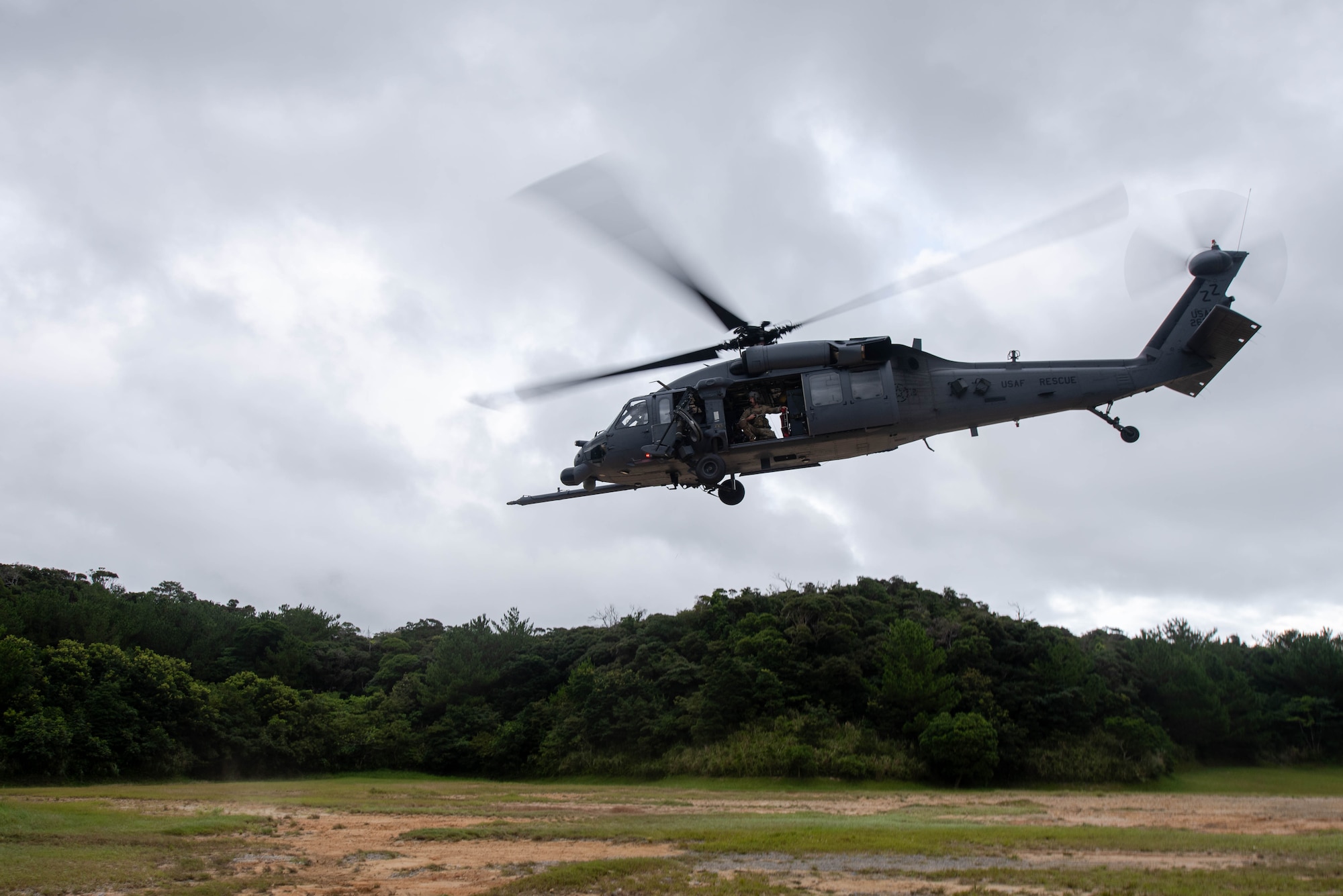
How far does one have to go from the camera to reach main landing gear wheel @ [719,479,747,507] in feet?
58.4

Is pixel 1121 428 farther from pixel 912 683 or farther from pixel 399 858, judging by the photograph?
pixel 912 683

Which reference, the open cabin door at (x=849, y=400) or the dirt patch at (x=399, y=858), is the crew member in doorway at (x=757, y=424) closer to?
the open cabin door at (x=849, y=400)

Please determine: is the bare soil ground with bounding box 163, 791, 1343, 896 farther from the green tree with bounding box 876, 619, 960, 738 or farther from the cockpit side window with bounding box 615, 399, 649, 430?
the green tree with bounding box 876, 619, 960, 738

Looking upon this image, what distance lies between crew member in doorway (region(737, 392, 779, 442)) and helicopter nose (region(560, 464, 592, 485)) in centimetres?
335

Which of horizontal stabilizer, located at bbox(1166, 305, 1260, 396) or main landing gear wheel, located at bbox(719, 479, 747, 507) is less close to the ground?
horizontal stabilizer, located at bbox(1166, 305, 1260, 396)

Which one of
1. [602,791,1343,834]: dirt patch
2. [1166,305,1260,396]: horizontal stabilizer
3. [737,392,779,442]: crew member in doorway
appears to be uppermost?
[1166,305,1260,396]: horizontal stabilizer

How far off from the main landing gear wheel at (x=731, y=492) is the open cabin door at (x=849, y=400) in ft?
6.55

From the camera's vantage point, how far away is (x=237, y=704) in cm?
5069

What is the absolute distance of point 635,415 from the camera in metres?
18.1

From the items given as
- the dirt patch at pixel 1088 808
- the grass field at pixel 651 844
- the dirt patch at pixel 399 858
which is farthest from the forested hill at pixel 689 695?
the dirt patch at pixel 399 858

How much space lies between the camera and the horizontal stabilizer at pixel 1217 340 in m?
16.1

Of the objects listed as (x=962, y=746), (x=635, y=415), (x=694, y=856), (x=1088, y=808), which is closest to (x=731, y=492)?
(x=635, y=415)

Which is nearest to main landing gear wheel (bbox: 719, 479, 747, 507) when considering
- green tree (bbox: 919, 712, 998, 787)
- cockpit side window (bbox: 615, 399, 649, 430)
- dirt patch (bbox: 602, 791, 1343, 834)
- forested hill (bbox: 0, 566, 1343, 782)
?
cockpit side window (bbox: 615, 399, 649, 430)

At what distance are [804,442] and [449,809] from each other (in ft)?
64.0
